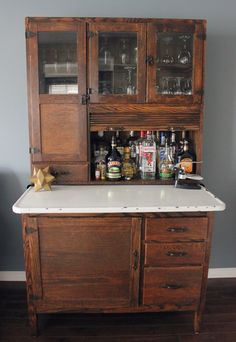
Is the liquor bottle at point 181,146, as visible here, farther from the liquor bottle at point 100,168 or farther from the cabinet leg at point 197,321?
the cabinet leg at point 197,321

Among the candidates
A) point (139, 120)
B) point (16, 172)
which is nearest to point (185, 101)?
point (139, 120)

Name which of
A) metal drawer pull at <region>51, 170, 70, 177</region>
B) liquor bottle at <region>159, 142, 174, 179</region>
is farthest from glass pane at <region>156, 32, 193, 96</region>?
metal drawer pull at <region>51, 170, 70, 177</region>

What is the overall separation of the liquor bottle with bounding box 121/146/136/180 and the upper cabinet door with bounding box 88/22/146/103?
1.24ft

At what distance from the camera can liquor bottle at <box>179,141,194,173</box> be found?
6.34 ft

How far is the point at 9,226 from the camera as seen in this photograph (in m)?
2.23

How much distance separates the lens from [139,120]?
1.87m

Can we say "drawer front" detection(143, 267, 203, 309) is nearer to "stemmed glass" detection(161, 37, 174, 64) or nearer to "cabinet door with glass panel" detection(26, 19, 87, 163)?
"cabinet door with glass panel" detection(26, 19, 87, 163)

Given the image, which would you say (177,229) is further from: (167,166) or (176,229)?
(167,166)

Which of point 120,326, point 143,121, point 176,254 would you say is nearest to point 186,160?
point 143,121

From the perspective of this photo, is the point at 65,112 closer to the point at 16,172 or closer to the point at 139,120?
the point at 139,120

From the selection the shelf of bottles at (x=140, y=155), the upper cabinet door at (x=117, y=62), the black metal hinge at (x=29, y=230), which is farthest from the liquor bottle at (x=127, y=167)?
the black metal hinge at (x=29, y=230)

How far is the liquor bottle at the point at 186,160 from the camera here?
193 cm

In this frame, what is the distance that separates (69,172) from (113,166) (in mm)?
292

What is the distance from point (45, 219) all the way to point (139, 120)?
0.84 metres
